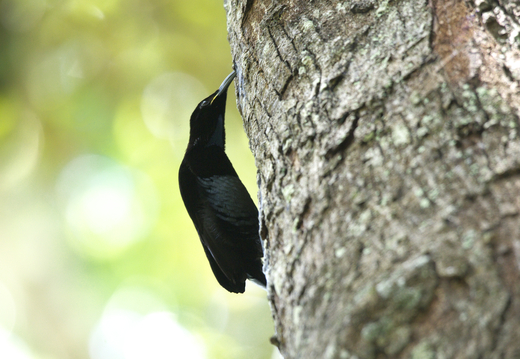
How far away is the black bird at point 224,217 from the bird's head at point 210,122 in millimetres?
128

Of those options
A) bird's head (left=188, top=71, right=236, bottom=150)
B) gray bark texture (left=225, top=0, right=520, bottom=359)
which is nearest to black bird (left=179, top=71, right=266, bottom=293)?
bird's head (left=188, top=71, right=236, bottom=150)

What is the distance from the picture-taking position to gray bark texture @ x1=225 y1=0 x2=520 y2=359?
72 cm

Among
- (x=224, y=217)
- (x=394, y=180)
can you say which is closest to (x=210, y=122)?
(x=224, y=217)

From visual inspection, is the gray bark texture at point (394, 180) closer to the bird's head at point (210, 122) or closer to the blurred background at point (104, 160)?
the bird's head at point (210, 122)

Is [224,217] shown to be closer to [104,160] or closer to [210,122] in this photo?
[210,122]

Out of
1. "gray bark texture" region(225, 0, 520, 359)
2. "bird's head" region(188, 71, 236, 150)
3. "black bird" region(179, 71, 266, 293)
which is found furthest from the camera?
"bird's head" region(188, 71, 236, 150)

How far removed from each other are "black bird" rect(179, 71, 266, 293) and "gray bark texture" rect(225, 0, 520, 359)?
1397 mm

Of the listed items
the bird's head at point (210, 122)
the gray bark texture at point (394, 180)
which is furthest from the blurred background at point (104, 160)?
the gray bark texture at point (394, 180)

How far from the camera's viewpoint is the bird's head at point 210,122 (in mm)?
2938

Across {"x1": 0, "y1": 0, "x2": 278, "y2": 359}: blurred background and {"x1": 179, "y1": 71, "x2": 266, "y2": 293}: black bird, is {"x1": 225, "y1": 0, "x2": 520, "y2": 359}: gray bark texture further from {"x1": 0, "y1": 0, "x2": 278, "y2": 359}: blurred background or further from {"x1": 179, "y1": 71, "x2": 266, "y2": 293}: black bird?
{"x1": 0, "y1": 0, "x2": 278, "y2": 359}: blurred background

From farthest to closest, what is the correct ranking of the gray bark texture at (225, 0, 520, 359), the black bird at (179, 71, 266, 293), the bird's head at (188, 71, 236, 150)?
1. the bird's head at (188, 71, 236, 150)
2. the black bird at (179, 71, 266, 293)
3. the gray bark texture at (225, 0, 520, 359)

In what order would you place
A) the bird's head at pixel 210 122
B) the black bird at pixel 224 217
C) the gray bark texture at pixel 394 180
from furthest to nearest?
the bird's head at pixel 210 122 < the black bird at pixel 224 217 < the gray bark texture at pixel 394 180

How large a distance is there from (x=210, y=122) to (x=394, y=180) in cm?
221

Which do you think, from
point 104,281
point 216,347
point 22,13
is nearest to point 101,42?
point 22,13
